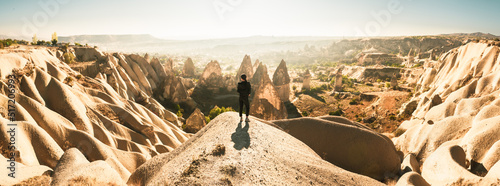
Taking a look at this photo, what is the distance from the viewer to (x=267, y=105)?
3834 centimetres

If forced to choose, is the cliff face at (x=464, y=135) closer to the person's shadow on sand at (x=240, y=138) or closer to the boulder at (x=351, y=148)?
the boulder at (x=351, y=148)

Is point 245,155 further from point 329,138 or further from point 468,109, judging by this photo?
point 468,109

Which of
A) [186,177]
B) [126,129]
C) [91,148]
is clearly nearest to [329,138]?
[186,177]

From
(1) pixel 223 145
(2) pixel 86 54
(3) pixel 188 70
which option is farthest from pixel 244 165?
(3) pixel 188 70

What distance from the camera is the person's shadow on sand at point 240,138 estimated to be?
10.5 meters

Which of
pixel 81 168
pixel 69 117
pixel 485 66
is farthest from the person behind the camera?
pixel 485 66

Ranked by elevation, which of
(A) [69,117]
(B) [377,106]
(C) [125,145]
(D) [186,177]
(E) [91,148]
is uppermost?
(D) [186,177]

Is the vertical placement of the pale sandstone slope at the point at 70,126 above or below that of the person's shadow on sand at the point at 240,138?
below

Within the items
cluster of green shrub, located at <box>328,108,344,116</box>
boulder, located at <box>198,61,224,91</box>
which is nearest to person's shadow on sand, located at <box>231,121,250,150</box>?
cluster of green shrub, located at <box>328,108,344,116</box>

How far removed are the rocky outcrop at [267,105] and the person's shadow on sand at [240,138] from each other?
2491 cm

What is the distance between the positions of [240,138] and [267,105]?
89.4 ft

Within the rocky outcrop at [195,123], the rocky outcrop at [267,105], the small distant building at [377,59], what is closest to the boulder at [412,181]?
the rocky outcrop at [267,105]

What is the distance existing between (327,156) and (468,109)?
1822 cm

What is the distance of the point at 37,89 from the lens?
68.5ft
